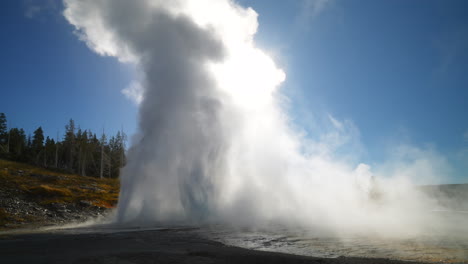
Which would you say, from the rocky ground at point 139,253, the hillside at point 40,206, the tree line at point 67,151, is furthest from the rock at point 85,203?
the tree line at point 67,151

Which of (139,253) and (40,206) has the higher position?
(139,253)

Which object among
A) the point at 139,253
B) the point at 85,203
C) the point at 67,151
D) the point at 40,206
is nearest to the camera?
the point at 139,253

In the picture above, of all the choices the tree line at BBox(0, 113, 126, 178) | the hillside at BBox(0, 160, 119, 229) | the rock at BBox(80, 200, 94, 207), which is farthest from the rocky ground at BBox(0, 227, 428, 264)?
the tree line at BBox(0, 113, 126, 178)

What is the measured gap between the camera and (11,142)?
95750 mm

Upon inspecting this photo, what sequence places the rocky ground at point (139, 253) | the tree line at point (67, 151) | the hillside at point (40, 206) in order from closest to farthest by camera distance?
the rocky ground at point (139, 253), the hillside at point (40, 206), the tree line at point (67, 151)

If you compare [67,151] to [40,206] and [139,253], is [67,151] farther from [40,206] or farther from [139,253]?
[139,253]

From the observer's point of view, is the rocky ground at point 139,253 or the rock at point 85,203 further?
the rock at point 85,203

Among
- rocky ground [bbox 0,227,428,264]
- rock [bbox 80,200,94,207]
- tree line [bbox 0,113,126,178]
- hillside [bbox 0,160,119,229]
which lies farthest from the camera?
tree line [bbox 0,113,126,178]

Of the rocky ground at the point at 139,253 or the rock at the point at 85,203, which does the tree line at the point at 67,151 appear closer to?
the rock at the point at 85,203

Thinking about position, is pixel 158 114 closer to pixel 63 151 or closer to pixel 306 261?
pixel 306 261

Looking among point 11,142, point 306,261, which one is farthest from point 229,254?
point 11,142

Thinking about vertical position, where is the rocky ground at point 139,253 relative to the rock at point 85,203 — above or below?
above

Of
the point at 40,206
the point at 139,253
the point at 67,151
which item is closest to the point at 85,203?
the point at 40,206

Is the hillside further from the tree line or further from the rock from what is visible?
the tree line
